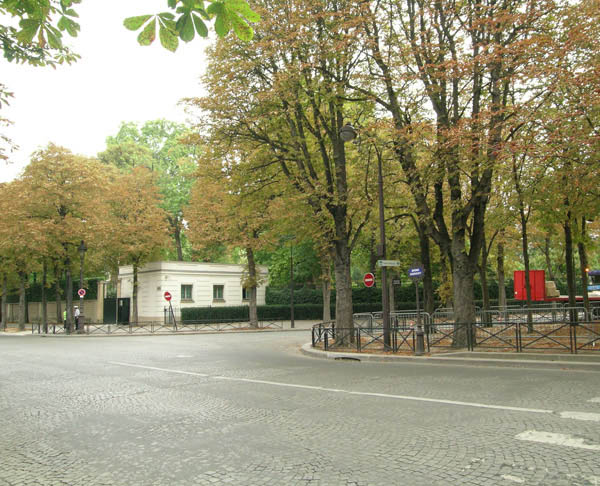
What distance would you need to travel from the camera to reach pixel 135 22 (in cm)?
378

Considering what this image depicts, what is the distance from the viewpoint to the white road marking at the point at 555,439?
212 inches

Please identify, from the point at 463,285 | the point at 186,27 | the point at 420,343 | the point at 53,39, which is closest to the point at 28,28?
the point at 53,39

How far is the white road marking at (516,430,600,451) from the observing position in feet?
17.7

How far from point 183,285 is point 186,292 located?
69 centimetres

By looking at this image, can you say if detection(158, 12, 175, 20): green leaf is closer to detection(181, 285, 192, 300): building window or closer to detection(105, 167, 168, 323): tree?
detection(105, 167, 168, 323): tree

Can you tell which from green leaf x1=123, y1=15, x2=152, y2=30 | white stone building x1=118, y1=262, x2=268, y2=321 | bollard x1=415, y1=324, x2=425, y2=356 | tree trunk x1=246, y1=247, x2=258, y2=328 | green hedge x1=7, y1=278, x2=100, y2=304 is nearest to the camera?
green leaf x1=123, y1=15, x2=152, y2=30

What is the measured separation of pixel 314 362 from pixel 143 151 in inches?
1737

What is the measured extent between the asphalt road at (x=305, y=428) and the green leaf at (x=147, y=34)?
12.8 feet

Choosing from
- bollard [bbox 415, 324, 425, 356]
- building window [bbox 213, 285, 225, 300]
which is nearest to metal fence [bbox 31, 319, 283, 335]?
building window [bbox 213, 285, 225, 300]

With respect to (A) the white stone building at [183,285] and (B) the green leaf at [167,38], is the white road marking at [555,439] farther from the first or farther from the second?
(A) the white stone building at [183,285]

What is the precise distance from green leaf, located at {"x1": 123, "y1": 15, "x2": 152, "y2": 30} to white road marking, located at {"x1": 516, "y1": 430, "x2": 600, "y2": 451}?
583cm

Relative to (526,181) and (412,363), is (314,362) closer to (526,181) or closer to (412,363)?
(412,363)

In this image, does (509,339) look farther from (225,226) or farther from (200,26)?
(225,226)

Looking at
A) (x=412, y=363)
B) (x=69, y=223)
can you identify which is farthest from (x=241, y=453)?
(x=69, y=223)
